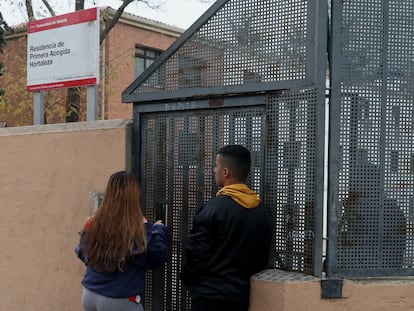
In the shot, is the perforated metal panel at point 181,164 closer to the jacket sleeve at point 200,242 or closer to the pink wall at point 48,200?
the pink wall at point 48,200

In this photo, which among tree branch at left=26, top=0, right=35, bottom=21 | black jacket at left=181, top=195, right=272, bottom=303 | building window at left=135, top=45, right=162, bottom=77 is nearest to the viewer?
black jacket at left=181, top=195, right=272, bottom=303

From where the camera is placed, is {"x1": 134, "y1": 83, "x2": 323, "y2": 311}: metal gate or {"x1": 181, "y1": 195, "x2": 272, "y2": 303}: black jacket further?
{"x1": 134, "y1": 83, "x2": 323, "y2": 311}: metal gate

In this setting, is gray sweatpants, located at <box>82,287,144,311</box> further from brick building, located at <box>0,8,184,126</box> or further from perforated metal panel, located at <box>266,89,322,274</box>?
brick building, located at <box>0,8,184,126</box>

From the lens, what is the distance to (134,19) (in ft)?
65.6

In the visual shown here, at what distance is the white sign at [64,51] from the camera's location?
5777 millimetres

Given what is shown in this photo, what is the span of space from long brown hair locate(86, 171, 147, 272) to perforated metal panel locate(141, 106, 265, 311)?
2.50 ft

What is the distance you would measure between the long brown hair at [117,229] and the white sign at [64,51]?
7.41 ft

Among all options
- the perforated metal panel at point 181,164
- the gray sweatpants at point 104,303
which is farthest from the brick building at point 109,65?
the gray sweatpants at point 104,303

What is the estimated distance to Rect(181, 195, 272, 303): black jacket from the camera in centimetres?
367

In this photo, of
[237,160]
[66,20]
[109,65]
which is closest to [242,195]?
[237,160]

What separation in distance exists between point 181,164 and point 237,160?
79 centimetres

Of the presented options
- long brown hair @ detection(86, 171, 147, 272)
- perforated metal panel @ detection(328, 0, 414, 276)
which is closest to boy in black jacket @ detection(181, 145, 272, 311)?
long brown hair @ detection(86, 171, 147, 272)

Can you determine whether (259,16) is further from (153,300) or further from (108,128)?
(153,300)

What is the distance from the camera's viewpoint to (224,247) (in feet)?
12.1
